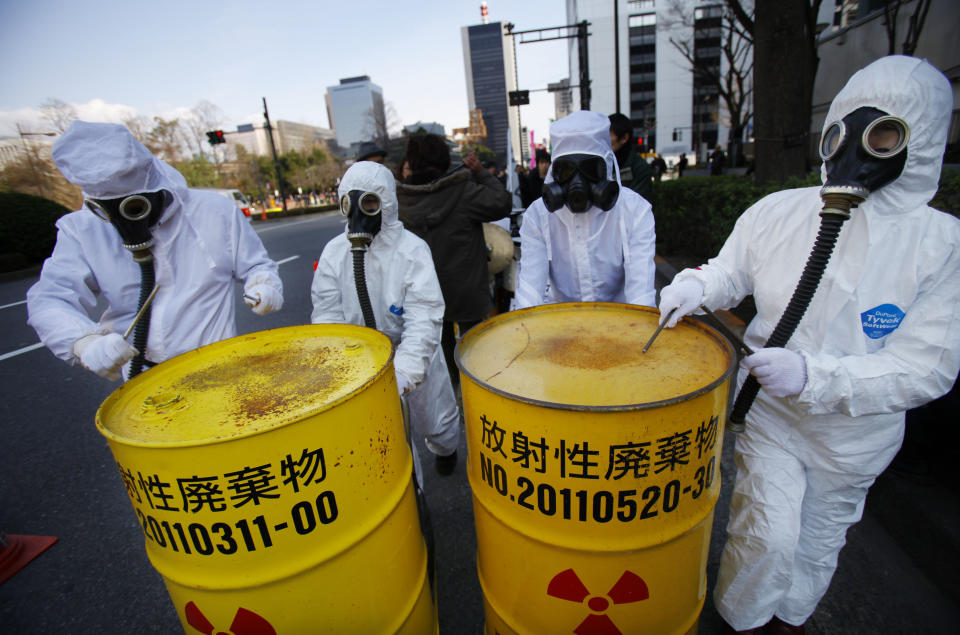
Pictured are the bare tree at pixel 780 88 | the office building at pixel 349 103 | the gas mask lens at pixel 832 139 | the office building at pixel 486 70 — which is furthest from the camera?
the office building at pixel 349 103

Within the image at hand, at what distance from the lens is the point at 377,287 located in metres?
2.40

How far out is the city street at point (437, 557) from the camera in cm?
190

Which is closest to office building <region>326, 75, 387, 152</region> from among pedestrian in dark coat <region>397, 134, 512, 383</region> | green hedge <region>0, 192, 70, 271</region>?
green hedge <region>0, 192, 70, 271</region>

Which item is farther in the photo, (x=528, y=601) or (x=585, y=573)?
(x=528, y=601)

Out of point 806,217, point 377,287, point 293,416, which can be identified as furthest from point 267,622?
point 806,217

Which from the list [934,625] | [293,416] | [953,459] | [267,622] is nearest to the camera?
[293,416]

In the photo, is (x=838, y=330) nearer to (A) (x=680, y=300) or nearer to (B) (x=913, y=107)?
(A) (x=680, y=300)

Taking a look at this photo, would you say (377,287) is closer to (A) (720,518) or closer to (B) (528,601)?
(B) (528,601)

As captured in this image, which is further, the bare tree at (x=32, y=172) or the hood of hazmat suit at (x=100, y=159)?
the bare tree at (x=32, y=172)

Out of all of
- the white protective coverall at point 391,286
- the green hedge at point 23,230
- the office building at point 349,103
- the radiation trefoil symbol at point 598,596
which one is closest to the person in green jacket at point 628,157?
the white protective coverall at point 391,286

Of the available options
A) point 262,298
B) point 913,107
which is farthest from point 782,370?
point 262,298

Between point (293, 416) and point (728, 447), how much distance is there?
2.81m

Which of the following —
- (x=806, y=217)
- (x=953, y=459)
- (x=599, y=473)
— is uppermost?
(x=806, y=217)

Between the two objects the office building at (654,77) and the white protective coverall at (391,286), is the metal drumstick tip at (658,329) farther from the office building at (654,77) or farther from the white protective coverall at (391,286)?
the office building at (654,77)
